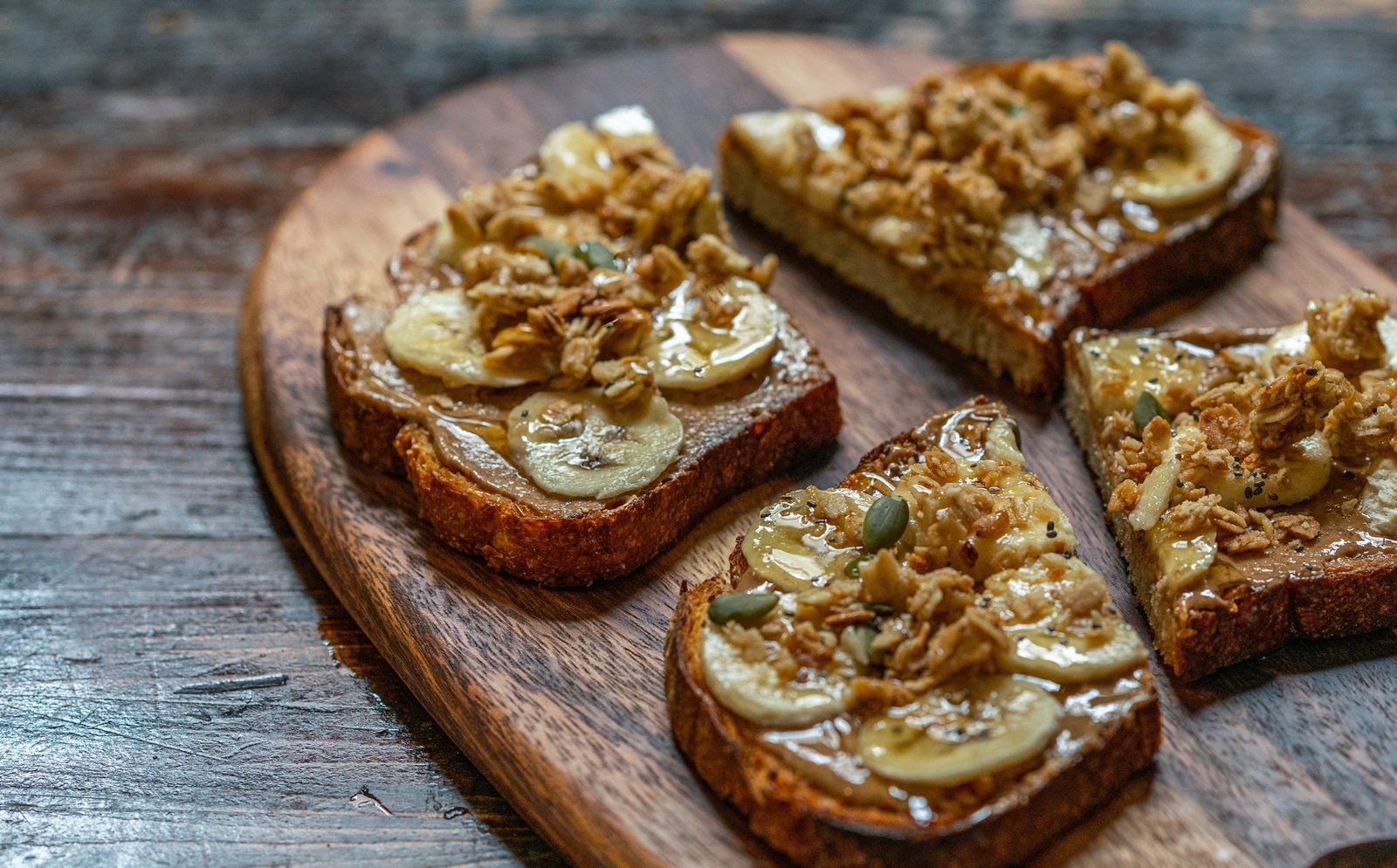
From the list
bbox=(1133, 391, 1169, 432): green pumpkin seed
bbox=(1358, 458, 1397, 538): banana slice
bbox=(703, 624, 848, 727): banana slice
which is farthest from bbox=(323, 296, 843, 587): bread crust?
bbox=(1358, 458, 1397, 538): banana slice

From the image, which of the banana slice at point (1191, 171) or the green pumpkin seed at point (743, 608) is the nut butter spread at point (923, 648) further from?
the banana slice at point (1191, 171)

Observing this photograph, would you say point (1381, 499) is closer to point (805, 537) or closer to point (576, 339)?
→ point (805, 537)

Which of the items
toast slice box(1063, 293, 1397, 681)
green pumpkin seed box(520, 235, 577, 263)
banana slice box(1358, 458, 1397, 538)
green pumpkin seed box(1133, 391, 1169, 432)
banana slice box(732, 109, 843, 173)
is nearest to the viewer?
toast slice box(1063, 293, 1397, 681)

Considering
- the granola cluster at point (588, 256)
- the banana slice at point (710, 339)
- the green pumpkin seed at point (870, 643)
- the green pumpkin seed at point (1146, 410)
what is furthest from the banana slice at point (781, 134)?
the green pumpkin seed at point (870, 643)

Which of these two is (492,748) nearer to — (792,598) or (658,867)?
(658,867)

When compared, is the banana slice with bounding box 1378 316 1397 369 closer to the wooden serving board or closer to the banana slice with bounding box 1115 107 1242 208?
the wooden serving board

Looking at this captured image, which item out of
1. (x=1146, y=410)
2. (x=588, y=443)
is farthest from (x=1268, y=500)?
(x=588, y=443)

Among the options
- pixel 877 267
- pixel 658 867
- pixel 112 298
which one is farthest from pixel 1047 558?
pixel 112 298
